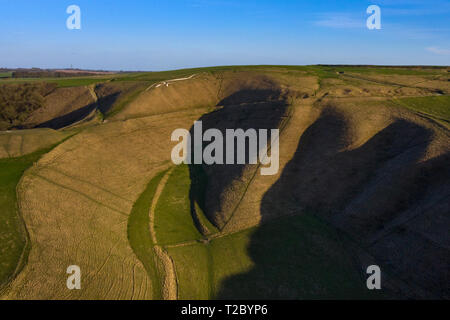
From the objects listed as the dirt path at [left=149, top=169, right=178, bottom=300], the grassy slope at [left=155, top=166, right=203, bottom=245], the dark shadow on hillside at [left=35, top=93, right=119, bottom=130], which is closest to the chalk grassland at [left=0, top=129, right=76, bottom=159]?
the dark shadow on hillside at [left=35, top=93, right=119, bottom=130]

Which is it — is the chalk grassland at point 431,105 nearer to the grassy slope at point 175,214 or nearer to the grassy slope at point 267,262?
the grassy slope at point 267,262

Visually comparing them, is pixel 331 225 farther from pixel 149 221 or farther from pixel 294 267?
pixel 149 221

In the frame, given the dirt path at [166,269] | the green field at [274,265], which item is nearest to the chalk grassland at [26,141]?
the dirt path at [166,269]

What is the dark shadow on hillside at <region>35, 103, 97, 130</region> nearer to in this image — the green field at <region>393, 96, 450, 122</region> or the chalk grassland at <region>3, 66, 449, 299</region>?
the chalk grassland at <region>3, 66, 449, 299</region>

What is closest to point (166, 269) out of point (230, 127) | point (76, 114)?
point (230, 127)
